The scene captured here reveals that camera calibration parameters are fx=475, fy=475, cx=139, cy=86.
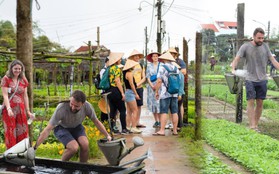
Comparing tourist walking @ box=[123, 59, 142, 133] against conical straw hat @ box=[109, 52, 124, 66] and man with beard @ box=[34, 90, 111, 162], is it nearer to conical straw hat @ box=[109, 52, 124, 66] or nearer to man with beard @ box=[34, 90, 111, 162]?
conical straw hat @ box=[109, 52, 124, 66]

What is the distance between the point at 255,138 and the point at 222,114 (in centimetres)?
495

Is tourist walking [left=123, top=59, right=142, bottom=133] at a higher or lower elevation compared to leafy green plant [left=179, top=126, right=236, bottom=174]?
higher

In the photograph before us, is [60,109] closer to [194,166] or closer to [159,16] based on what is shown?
[194,166]

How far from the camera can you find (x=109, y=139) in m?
5.31

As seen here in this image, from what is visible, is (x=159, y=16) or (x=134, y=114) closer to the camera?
(x=134, y=114)

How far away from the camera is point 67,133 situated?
553cm

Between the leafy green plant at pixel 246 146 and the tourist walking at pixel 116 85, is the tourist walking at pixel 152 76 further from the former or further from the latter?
the leafy green plant at pixel 246 146

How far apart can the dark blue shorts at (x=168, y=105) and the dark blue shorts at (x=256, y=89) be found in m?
1.33

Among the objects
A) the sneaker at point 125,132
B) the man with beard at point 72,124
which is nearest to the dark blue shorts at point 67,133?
the man with beard at point 72,124

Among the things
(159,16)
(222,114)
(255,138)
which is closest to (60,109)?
(255,138)

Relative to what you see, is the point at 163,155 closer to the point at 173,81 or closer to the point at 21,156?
the point at 173,81

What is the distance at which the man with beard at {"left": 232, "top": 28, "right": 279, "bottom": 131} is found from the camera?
7414 millimetres

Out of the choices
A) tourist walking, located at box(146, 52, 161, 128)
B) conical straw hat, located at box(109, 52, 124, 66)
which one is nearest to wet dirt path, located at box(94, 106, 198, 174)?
tourist walking, located at box(146, 52, 161, 128)

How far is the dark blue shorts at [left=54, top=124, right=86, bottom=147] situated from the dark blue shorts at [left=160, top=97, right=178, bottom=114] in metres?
2.98
